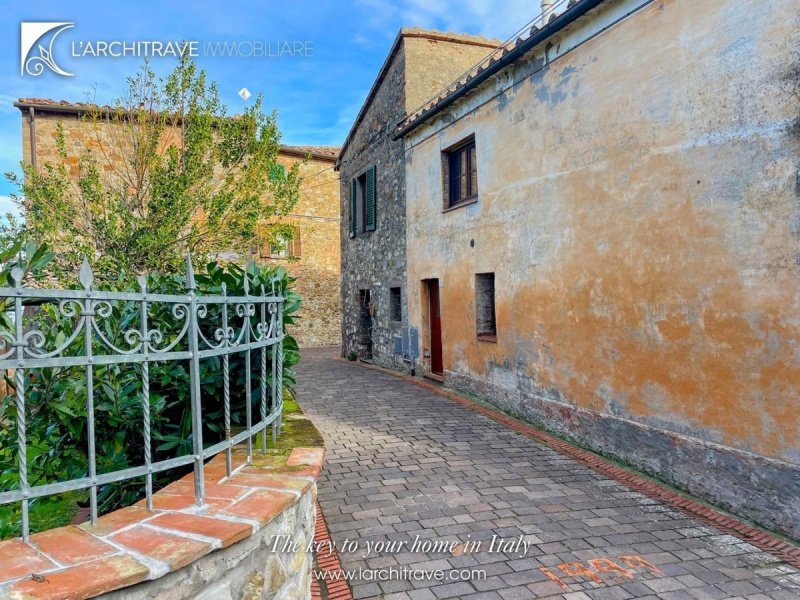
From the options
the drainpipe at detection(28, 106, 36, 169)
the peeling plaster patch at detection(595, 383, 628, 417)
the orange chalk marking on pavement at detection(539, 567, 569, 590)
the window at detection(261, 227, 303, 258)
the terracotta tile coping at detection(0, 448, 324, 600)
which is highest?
the drainpipe at detection(28, 106, 36, 169)

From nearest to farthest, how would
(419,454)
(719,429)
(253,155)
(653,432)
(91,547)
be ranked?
1. (91,547)
2. (719,429)
3. (653,432)
4. (419,454)
5. (253,155)

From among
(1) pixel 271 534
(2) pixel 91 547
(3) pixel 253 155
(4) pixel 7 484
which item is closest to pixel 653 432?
(1) pixel 271 534

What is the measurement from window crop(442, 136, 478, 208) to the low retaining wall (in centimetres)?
388

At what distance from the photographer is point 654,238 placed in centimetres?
493

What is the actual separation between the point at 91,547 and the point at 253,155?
7093 mm

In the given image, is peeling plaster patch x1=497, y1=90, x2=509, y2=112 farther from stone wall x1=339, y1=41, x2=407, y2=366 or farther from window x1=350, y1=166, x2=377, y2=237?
window x1=350, y1=166, x2=377, y2=237

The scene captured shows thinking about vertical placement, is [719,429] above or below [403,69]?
below

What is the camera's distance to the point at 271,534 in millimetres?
2096

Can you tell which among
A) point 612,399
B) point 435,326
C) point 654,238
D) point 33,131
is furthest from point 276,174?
point 33,131

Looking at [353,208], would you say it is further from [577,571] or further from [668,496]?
[577,571]

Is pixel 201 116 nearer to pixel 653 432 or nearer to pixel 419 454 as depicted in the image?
pixel 419 454

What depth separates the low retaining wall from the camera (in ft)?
12.7

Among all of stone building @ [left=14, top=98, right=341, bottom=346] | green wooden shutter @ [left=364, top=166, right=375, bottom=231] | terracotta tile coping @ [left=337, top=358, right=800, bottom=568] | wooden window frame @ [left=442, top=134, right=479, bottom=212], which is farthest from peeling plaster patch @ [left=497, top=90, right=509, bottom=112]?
stone building @ [left=14, top=98, right=341, bottom=346]

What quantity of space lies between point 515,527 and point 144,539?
2.90 meters
